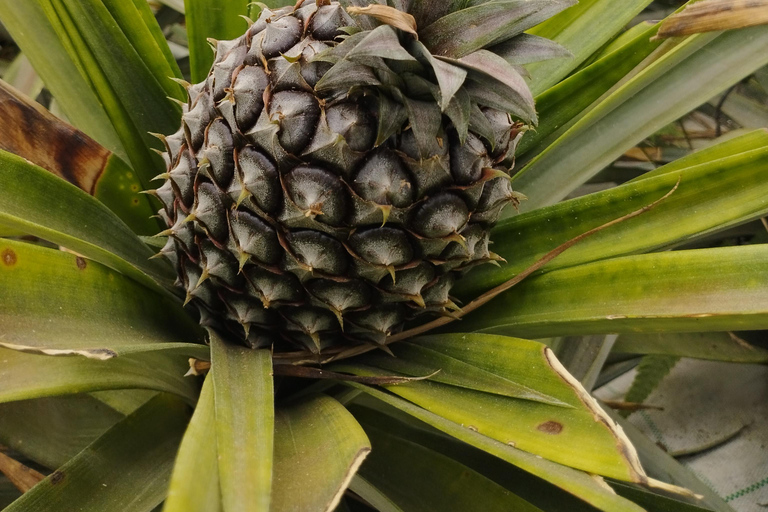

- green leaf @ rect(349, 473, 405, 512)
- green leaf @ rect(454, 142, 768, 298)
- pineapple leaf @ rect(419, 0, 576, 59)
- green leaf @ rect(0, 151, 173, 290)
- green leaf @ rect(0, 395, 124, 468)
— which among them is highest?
pineapple leaf @ rect(419, 0, 576, 59)

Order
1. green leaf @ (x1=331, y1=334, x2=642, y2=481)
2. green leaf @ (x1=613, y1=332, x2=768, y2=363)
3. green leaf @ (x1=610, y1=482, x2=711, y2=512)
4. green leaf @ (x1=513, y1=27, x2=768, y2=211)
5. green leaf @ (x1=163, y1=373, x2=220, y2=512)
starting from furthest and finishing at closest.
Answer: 1. green leaf @ (x1=613, y1=332, x2=768, y2=363)
2. green leaf @ (x1=513, y1=27, x2=768, y2=211)
3. green leaf @ (x1=610, y1=482, x2=711, y2=512)
4. green leaf @ (x1=331, y1=334, x2=642, y2=481)
5. green leaf @ (x1=163, y1=373, x2=220, y2=512)

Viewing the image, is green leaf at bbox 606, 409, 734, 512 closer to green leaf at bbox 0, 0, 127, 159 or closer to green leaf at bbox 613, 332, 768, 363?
green leaf at bbox 613, 332, 768, 363

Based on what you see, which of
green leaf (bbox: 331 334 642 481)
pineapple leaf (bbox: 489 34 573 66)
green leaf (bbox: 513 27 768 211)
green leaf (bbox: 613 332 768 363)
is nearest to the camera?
green leaf (bbox: 331 334 642 481)

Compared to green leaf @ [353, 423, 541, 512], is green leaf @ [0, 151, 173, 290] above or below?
above

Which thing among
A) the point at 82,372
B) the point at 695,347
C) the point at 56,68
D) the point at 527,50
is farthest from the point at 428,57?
the point at 695,347

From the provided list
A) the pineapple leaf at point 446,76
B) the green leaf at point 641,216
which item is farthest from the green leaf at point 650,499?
the pineapple leaf at point 446,76

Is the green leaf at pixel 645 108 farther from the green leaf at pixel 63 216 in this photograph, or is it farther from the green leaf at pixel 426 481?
the green leaf at pixel 63 216

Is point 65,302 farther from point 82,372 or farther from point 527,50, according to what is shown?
point 527,50

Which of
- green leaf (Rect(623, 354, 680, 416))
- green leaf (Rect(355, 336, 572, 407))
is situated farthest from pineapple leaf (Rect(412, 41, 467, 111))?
green leaf (Rect(623, 354, 680, 416))
